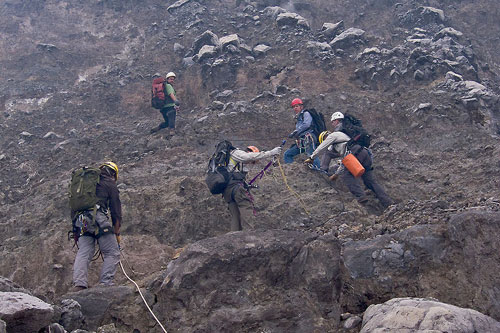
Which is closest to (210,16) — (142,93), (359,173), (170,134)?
(142,93)

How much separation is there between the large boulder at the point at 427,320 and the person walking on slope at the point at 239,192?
4.27 meters

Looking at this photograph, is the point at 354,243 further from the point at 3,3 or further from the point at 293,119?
the point at 3,3

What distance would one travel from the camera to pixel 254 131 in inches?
571

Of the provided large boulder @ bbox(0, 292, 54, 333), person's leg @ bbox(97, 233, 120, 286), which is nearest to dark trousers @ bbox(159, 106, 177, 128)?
person's leg @ bbox(97, 233, 120, 286)

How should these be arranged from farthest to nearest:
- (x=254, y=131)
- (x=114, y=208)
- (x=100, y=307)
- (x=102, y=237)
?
1. (x=254, y=131)
2. (x=114, y=208)
3. (x=102, y=237)
4. (x=100, y=307)

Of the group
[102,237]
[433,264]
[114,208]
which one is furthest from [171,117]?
[433,264]

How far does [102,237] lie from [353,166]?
5162 millimetres

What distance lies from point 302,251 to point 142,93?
13.9 metres

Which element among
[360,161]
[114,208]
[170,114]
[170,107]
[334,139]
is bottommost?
[170,114]

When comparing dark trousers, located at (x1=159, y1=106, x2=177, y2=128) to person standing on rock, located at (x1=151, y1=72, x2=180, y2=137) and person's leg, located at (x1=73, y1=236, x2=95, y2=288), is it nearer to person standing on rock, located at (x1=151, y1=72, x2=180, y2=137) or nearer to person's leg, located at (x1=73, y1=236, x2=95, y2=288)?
person standing on rock, located at (x1=151, y1=72, x2=180, y2=137)

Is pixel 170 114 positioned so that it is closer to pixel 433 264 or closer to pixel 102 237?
pixel 102 237

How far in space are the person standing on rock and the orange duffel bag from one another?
20.7 ft

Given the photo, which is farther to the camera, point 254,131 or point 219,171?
point 254,131

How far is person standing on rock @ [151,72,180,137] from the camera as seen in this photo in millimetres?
14383
